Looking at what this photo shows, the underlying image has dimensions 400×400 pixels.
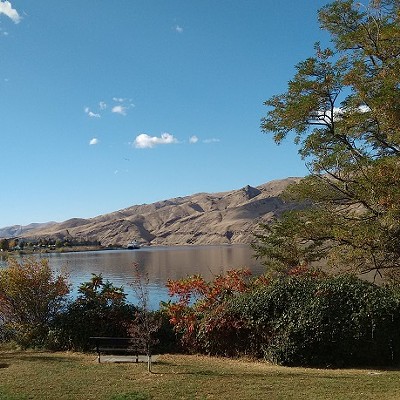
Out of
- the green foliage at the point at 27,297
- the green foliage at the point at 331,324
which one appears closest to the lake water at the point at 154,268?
the green foliage at the point at 27,297

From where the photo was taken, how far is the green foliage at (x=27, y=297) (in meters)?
17.5

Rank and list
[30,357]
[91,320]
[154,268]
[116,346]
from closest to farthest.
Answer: [30,357] < [116,346] < [91,320] < [154,268]

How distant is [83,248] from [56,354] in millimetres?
161514

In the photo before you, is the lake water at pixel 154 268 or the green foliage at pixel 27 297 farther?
the lake water at pixel 154 268

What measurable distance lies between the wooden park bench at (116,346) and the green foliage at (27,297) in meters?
3.54

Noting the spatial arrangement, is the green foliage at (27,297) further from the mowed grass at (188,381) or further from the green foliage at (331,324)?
the green foliage at (331,324)

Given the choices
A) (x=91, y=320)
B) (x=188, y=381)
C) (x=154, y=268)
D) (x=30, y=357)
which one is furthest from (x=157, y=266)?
(x=188, y=381)

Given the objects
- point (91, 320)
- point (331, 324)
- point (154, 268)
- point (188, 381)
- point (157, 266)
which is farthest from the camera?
point (157, 266)

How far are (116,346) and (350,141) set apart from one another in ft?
30.4

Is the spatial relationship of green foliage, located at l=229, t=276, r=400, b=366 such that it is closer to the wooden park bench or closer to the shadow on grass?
the wooden park bench

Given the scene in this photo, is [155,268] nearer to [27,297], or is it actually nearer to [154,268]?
[154,268]

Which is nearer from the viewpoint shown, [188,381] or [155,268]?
[188,381]

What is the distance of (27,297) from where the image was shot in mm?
17703

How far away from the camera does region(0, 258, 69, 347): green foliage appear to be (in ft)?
57.5
